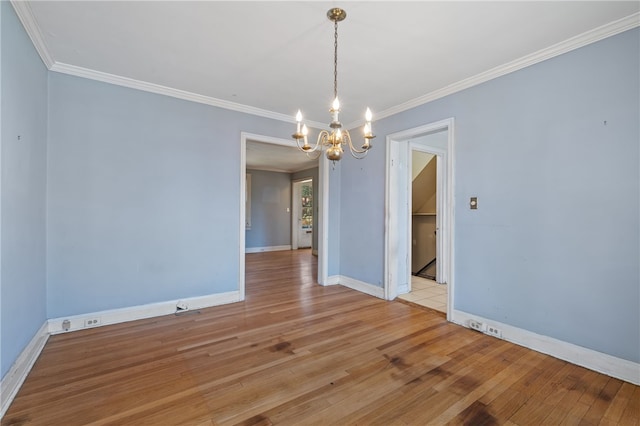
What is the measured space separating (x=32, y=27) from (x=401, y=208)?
4270 millimetres

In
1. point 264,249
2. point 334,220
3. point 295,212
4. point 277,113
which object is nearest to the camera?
point 277,113

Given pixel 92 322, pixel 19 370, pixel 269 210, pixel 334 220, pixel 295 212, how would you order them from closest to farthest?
pixel 19 370, pixel 92 322, pixel 334 220, pixel 269 210, pixel 295 212

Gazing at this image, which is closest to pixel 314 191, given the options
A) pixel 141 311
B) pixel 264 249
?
pixel 264 249

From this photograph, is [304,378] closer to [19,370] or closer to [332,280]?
[19,370]

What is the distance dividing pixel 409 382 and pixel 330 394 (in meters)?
0.59

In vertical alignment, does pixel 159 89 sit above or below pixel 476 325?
above

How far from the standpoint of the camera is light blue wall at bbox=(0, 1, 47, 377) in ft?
6.10

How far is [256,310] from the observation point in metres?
3.60

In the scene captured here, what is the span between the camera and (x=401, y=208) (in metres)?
4.38

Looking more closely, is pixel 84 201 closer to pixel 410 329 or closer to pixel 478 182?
pixel 410 329

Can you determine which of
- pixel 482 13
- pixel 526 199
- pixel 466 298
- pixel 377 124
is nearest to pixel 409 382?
pixel 466 298

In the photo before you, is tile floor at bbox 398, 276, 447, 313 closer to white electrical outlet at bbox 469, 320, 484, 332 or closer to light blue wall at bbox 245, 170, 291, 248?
white electrical outlet at bbox 469, 320, 484, 332

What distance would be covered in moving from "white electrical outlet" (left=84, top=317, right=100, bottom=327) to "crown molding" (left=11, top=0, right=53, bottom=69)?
252 cm

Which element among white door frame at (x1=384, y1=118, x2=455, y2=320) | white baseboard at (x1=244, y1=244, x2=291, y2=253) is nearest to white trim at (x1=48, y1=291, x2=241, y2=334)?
white door frame at (x1=384, y1=118, x2=455, y2=320)
